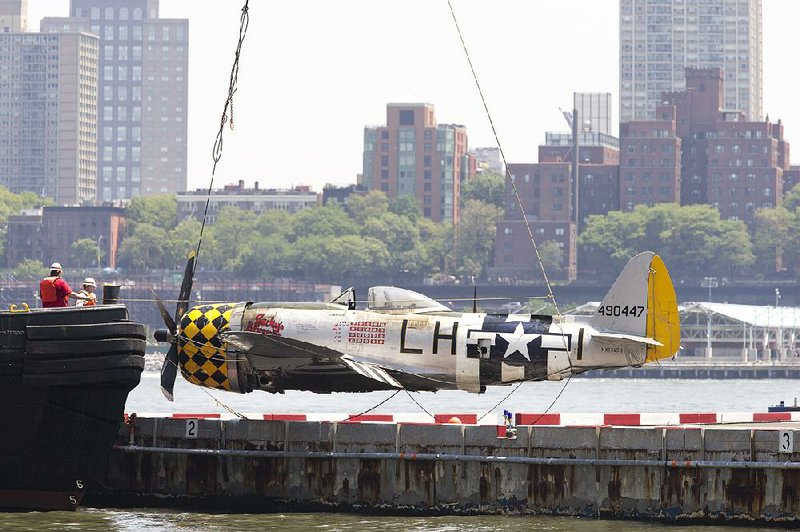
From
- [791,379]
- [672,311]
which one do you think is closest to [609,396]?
[791,379]

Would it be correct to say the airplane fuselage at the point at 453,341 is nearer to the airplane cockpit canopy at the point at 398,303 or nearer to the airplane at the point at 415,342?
the airplane at the point at 415,342

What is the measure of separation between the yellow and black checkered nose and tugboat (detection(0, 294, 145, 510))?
354 centimetres

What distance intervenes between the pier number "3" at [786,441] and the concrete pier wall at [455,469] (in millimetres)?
21

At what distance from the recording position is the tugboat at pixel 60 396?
32.5 m

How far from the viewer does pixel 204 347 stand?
1468 inches

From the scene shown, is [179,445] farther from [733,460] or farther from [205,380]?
[733,460]

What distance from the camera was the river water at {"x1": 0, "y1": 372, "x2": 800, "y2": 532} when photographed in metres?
32.3

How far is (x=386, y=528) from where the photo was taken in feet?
106

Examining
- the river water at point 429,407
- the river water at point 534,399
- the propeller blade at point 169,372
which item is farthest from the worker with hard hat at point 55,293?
the river water at point 534,399

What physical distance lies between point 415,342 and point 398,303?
39.1 inches

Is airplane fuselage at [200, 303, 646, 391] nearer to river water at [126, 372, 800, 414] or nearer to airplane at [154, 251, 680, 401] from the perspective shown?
airplane at [154, 251, 680, 401]

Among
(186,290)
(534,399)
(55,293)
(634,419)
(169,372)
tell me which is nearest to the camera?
(55,293)

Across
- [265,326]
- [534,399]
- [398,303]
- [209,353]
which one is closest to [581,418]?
[398,303]

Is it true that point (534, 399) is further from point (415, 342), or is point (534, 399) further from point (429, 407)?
point (415, 342)
